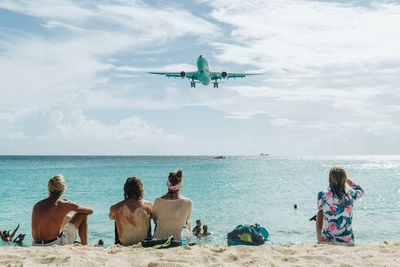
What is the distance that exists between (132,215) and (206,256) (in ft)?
4.69

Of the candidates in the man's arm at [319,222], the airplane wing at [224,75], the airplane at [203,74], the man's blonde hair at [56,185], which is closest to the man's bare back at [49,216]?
the man's blonde hair at [56,185]

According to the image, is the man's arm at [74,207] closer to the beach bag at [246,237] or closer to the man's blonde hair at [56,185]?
the man's blonde hair at [56,185]

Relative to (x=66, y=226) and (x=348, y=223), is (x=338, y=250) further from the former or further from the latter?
(x=66, y=226)

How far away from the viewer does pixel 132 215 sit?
15.8 feet

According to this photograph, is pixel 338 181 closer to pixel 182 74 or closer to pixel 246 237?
pixel 246 237

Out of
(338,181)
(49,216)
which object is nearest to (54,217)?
(49,216)

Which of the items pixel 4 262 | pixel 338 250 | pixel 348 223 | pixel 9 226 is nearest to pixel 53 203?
pixel 4 262

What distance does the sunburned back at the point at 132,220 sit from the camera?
189 inches

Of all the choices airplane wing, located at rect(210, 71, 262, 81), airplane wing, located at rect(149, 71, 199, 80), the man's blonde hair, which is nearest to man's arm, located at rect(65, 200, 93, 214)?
the man's blonde hair

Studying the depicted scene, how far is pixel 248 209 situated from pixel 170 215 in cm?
1395

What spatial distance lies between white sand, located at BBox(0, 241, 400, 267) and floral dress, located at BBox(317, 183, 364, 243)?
34 centimetres

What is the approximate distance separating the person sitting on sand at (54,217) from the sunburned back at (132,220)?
1.69ft

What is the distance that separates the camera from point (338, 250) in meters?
4.27

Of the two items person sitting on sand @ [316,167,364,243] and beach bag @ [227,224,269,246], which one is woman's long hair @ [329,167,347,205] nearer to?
person sitting on sand @ [316,167,364,243]
